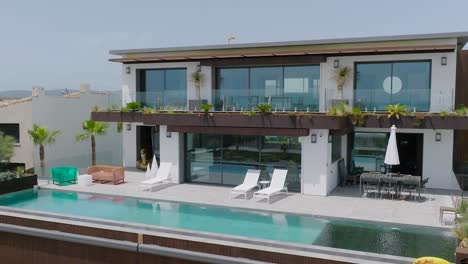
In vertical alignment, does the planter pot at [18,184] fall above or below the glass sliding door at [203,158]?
below

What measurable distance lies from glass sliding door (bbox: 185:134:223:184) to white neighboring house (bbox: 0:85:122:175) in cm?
524

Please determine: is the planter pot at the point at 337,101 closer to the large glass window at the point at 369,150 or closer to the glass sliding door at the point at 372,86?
the glass sliding door at the point at 372,86

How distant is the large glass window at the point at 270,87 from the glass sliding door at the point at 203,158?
68.5 inches

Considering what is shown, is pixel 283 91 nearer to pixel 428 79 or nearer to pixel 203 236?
pixel 428 79

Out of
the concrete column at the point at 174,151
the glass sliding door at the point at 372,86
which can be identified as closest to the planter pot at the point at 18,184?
the concrete column at the point at 174,151

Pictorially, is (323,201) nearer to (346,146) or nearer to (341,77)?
(346,146)

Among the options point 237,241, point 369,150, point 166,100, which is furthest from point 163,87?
point 237,241

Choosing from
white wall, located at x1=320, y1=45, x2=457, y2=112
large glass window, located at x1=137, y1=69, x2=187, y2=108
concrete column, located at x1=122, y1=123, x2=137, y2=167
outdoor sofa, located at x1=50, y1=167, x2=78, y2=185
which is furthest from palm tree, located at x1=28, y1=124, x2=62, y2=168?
white wall, located at x1=320, y1=45, x2=457, y2=112

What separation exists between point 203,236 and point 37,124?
23.6 metres

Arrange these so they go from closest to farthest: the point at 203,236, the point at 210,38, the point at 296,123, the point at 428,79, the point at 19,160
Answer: the point at 203,236, the point at 296,123, the point at 428,79, the point at 19,160, the point at 210,38

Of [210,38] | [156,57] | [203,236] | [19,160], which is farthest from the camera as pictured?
[210,38]

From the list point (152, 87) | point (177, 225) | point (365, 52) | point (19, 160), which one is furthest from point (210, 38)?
point (177, 225)

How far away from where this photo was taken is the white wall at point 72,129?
26.9m

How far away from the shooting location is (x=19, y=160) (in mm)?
26734
